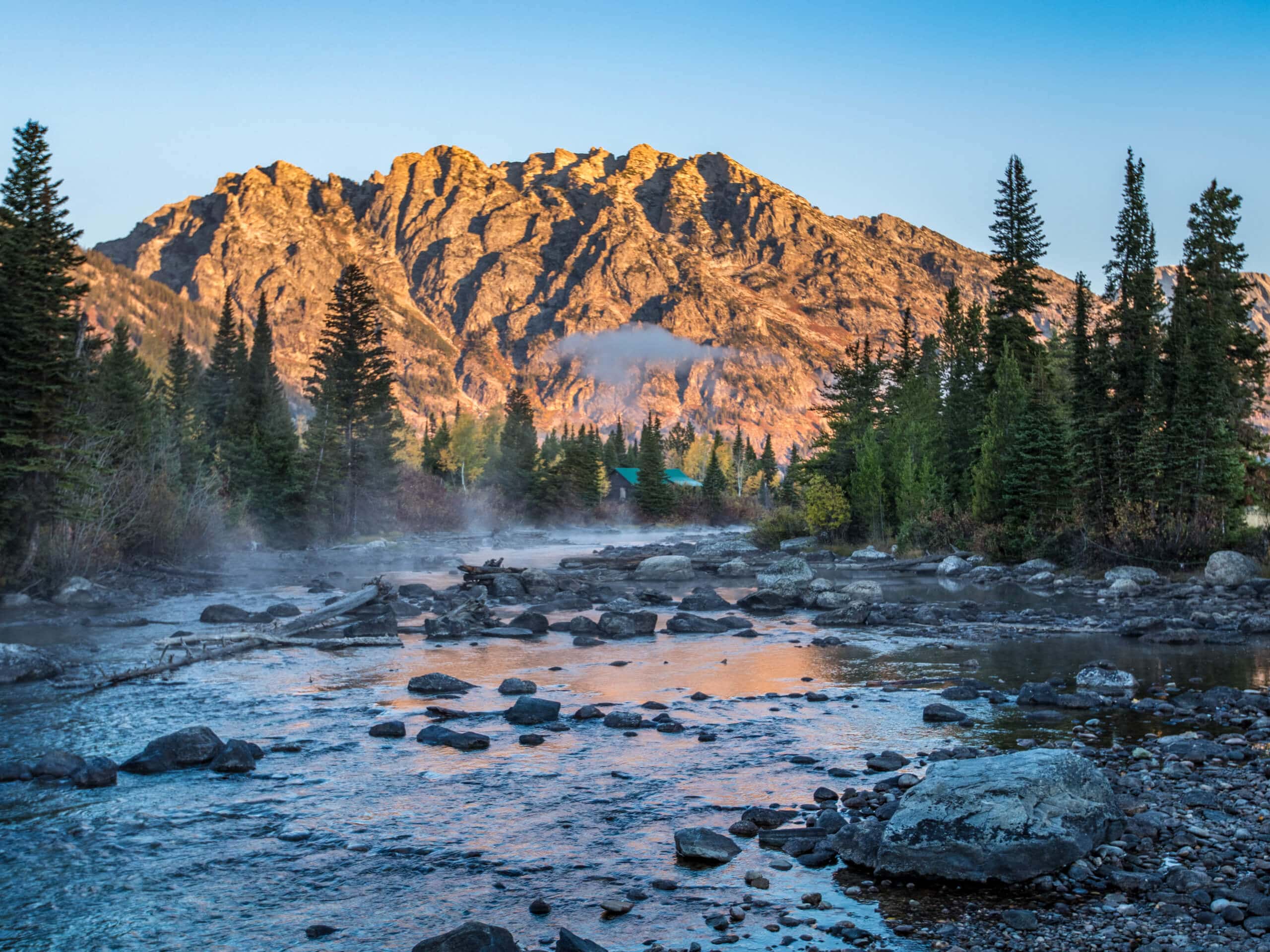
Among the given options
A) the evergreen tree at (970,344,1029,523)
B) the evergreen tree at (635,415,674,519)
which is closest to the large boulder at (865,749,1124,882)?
the evergreen tree at (970,344,1029,523)

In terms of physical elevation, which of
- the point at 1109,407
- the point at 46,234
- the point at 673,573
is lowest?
the point at 673,573

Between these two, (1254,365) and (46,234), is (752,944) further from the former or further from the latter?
(1254,365)

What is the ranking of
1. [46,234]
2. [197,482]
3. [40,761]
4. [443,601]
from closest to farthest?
[40,761]
[46,234]
[443,601]
[197,482]

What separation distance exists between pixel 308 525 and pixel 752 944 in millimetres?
54599

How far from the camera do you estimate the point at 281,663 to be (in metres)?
19.1

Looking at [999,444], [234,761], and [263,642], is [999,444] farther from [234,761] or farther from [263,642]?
[234,761]

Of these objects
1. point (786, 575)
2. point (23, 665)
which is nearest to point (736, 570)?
point (786, 575)

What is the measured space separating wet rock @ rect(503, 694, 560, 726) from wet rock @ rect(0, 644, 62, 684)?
29.6ft

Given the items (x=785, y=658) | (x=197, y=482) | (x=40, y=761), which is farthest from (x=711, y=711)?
(x=197, y=482)

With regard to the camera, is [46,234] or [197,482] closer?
[46,234]

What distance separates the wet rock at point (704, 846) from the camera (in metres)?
8.46

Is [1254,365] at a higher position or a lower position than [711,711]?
higher

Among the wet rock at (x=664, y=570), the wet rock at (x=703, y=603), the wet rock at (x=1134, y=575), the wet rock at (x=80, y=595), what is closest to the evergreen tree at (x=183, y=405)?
the wet rock at (x=80, y=595)

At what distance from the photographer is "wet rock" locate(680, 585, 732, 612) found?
95.0ft
